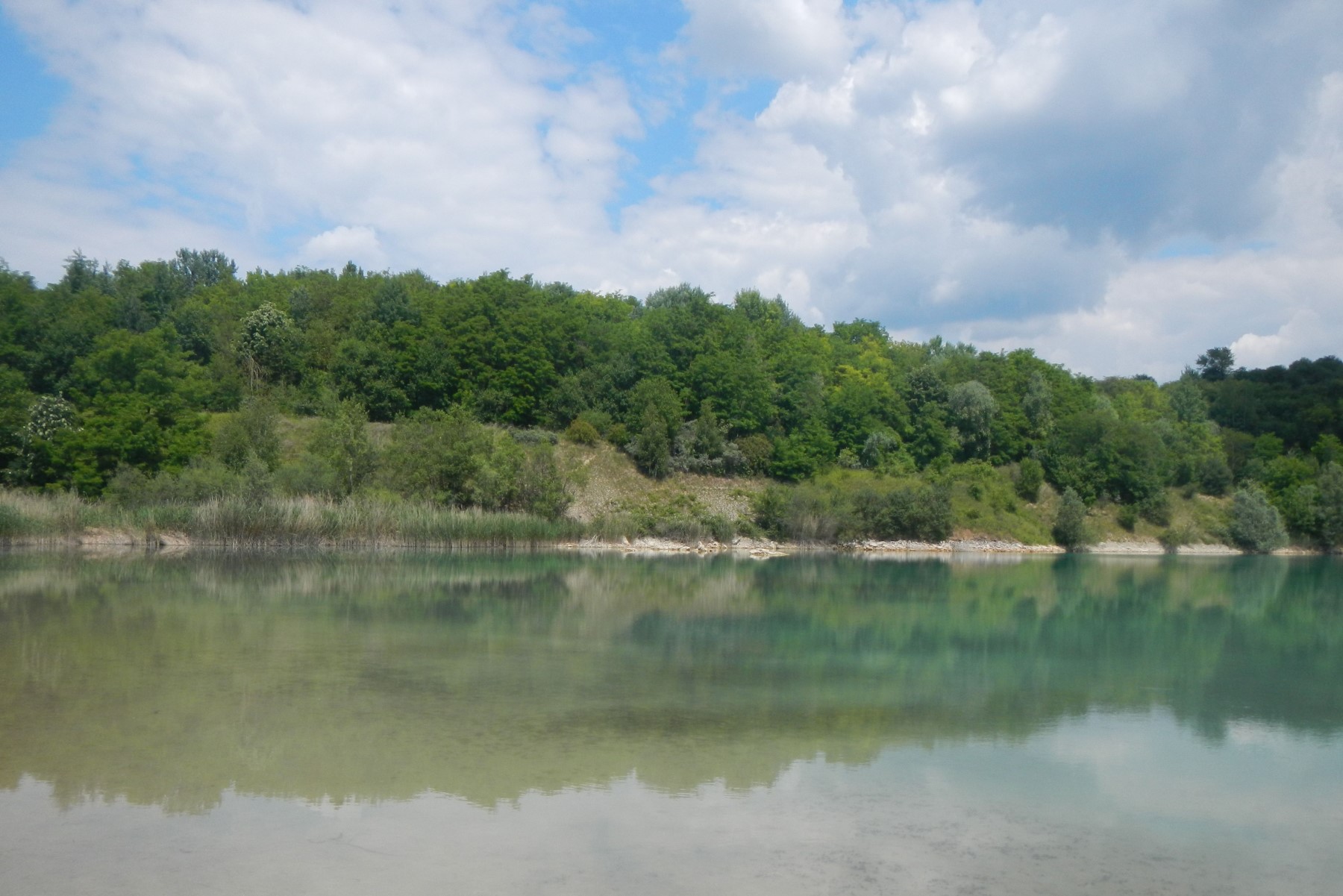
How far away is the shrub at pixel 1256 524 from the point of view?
203 ft

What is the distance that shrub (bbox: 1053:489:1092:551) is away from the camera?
5853cm

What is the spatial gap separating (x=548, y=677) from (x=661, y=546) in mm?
33218

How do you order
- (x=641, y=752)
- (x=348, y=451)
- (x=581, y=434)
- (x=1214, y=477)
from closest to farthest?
(x=641, y=752), (x=348, y=451), (x=581, y=434), (x=1214, y=477)

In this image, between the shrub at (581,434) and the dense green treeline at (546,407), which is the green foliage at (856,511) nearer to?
A: the dense green treeline at (546,407)

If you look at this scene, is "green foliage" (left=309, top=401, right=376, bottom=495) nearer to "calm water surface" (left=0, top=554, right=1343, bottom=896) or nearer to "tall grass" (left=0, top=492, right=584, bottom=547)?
"tall grass" (left=0, top=492, right=584, bottom=547)

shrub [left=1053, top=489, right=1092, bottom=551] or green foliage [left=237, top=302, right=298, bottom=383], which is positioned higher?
green foliage [left=237, top=302, right=298, bottom=383]

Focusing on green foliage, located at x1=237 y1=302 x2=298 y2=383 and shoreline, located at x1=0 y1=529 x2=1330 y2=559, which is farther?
green foliage, located at x1=237 y1=302 x2=298 y2=383

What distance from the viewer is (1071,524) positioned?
58.8 metres

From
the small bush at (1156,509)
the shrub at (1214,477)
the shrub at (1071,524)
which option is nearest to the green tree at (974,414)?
the shrub at (1071,524)

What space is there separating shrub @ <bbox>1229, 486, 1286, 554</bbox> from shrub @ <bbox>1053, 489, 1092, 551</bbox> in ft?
35.5

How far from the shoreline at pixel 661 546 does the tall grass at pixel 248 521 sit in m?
0.07

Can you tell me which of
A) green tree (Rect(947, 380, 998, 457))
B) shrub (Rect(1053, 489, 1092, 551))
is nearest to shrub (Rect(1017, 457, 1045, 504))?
shrub (Rect(1053, 489, 1092, 551))

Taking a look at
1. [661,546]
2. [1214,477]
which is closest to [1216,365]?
[1214,477]

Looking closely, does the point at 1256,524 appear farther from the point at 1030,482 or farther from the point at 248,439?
the point at 248,439
